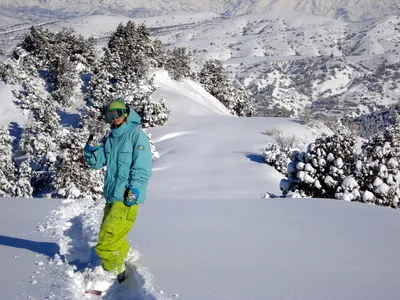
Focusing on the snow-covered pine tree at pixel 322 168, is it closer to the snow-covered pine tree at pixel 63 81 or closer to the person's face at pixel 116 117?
the person's face at pixel 116 117

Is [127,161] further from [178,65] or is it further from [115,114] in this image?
[178,65]


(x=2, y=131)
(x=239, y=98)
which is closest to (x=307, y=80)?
(x=239, y=98)

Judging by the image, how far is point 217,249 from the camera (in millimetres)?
4914

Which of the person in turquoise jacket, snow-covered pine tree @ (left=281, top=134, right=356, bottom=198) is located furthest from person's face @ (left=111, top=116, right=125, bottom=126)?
snow-covered pine tree @ (left=281, top=134, right=356, bottom=198)

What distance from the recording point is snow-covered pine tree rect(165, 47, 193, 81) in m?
47.9

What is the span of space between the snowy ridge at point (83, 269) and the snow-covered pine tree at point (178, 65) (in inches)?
1671

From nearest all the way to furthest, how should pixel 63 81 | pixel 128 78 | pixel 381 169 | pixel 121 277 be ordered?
1. pixel 121 277
2. pixel 381 169
3. pixel 63 81
4. pixel 128 78

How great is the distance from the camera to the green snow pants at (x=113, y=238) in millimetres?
4098

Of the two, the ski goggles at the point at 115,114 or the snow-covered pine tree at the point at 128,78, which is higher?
the ski goggles at the point at 115,114

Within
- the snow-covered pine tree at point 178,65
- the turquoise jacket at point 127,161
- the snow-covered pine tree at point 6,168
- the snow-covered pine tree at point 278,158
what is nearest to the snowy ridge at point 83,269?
the turquoise jacket at point 127,161

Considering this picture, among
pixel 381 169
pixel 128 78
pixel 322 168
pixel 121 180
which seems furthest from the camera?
pixel 128 78

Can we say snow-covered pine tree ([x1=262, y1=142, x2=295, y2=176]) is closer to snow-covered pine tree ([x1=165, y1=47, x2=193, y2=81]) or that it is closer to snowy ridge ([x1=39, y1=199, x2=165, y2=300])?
snowy ridge ([x1=39, y1=199, x2=165, y2=300])

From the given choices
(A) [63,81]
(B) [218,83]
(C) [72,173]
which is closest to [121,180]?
(C) [72,173]

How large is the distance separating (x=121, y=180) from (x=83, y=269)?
3.34 feet
